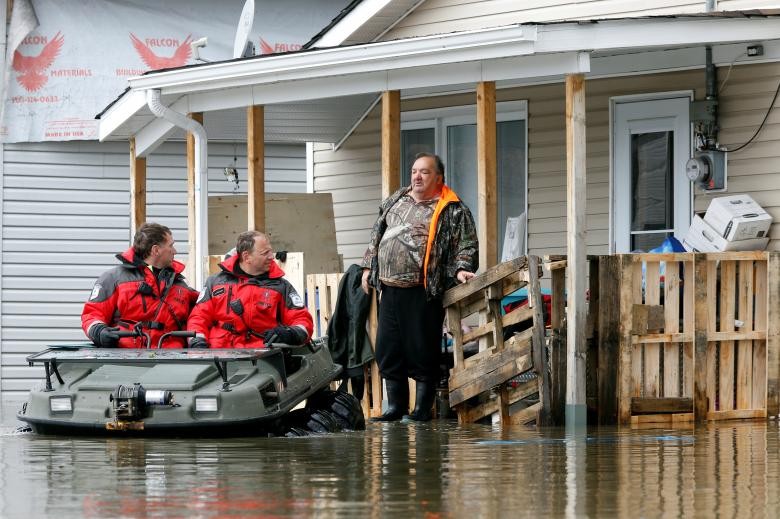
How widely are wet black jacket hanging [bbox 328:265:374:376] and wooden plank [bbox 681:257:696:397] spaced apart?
268 cm

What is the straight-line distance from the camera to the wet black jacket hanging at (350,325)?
1336 cm

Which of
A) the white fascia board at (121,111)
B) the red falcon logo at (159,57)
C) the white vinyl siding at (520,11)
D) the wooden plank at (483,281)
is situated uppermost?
the red falcon logo at (159,57)

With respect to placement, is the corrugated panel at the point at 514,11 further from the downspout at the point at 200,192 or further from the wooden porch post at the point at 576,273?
the wooden porch post at the point at 576,273

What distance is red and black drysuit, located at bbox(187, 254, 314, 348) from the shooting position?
36.5 feet

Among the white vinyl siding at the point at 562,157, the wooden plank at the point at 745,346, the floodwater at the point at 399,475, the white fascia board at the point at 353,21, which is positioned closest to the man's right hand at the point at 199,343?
the floodwater at the point at 399,475

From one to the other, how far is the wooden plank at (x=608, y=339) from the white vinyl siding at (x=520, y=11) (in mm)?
3434

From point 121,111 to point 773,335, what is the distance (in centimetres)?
766

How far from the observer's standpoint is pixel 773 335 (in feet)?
41.0

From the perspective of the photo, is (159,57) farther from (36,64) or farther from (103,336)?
(103,336)

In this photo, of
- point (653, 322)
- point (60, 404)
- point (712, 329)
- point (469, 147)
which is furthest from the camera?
point (469, 147)

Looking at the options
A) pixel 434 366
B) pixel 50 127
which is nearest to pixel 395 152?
pixel 434 366

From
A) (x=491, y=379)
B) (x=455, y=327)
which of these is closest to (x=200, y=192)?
(x=455, y=327)

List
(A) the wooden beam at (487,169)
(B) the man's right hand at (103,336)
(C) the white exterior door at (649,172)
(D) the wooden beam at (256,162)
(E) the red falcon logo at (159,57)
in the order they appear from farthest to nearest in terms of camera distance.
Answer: (E) the red falcon logo at (159,57) → (D) the wooden beam at (256,162) → (C) the white exterior door at (649,172) → (A) the wooden beam at (487,169) → (B) the man's right hand at (103,336)

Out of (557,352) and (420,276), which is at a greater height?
(420,276)
